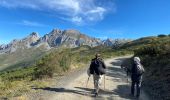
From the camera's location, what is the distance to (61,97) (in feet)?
53.7

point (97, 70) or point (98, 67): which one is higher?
point (98, 67)

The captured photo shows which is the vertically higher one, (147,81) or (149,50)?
(149,50)

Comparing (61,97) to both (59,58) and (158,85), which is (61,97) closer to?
(158,85)

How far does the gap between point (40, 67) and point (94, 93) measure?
12.6m

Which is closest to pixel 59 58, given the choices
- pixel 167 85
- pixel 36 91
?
pixel 36 91

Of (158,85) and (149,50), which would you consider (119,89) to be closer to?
(158,85)

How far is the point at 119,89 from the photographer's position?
19.5 meters

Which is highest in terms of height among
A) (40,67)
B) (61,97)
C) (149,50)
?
(149,50)

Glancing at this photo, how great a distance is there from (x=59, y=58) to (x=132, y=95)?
14499 millimetres

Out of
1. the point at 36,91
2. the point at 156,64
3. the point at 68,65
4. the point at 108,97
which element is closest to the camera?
the point at 108,97

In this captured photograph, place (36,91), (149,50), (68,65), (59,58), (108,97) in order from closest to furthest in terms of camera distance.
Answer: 1. (108,97)
2. (36,91)
3. (59,58)
4. (68,65)
5. (149,50)

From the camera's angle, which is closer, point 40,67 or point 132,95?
point 132,95

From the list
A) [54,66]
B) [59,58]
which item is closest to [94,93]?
[54,66]

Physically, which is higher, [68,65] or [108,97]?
[68,65]
